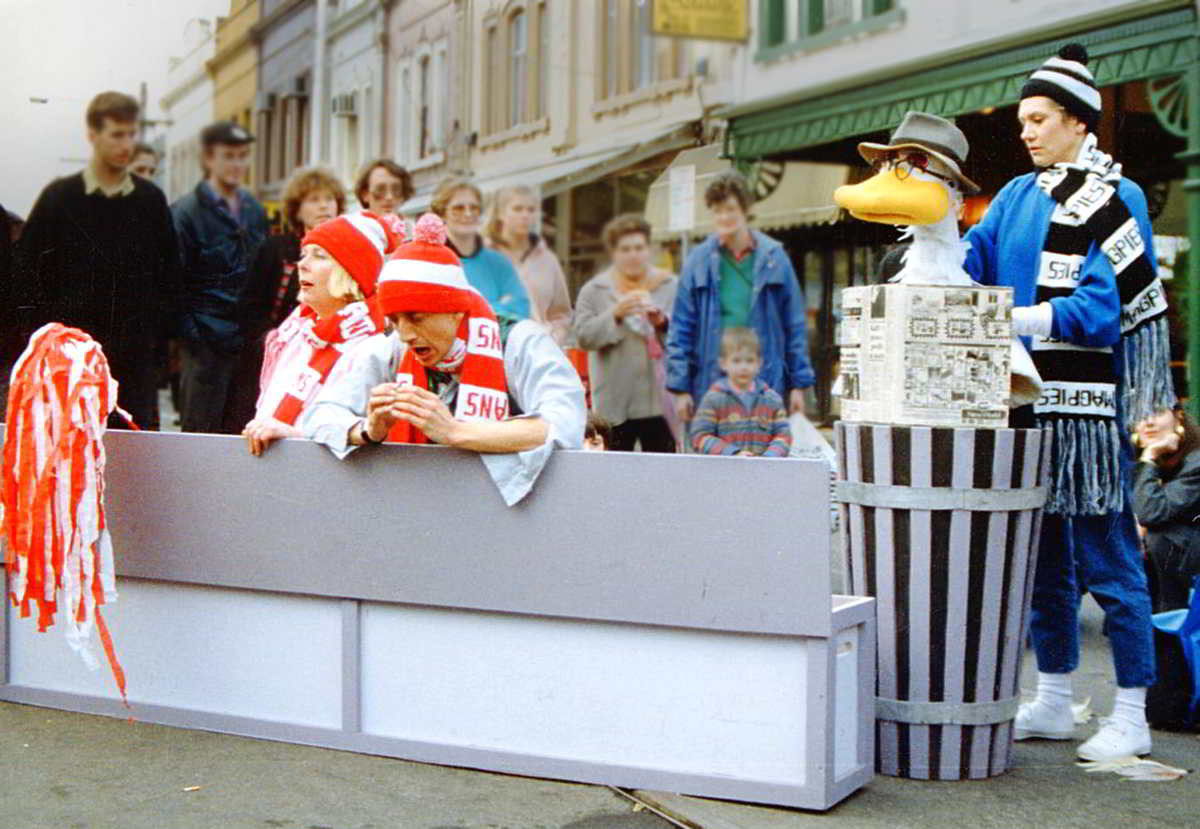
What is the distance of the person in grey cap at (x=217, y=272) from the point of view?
5.37 m

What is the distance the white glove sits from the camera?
361 cm

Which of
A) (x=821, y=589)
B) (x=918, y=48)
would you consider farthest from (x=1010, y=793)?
(x=918, y=48)

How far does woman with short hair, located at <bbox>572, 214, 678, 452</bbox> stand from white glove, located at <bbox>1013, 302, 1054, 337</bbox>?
241 centimetres

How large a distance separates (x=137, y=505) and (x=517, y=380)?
1039 mm

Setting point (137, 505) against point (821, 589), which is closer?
point (821, 589)

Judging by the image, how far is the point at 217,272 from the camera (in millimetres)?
5496

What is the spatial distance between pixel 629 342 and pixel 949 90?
60.4 inches

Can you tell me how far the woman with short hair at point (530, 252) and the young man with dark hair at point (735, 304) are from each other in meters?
0.42

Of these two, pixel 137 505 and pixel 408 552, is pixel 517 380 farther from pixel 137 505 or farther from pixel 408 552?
pixel 137 505

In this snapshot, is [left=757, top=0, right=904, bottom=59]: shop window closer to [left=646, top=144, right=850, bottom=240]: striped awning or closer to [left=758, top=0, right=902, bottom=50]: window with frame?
[left=758, top=0, right=902, bottom=50]: window with frame

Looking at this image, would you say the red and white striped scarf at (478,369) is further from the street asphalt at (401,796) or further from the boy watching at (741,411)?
the boy watching at (741,411)

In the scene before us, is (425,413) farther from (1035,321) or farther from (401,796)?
(1035,321)

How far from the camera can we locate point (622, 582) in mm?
3342

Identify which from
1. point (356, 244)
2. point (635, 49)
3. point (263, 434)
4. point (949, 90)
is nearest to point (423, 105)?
point (635, 49)
